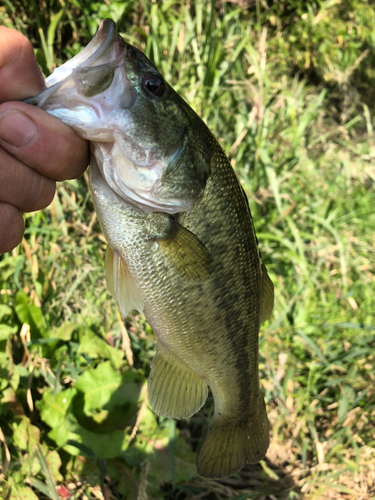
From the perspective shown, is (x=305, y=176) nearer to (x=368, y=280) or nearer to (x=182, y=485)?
(x=368, y=280)

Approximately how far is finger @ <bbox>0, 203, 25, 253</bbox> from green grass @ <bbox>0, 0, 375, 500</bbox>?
908mm

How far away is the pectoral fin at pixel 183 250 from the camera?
1.16 m

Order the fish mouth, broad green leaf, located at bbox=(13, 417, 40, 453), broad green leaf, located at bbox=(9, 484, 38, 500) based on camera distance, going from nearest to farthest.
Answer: the fish mouth < broad green leaf, located at bbox=(9, 484, 38, 500) < broad green leaf, located at bbox=(13, 417, 40, 453)

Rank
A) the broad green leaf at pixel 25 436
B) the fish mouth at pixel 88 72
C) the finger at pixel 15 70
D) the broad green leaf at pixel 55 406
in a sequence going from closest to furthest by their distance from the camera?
the fish mouth at pixel 88 72, the finger at pixel 15 70, the broad green leaf at pixel 25 436, the broad green leaf at pixel 55 406

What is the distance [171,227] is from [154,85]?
17.5 inches

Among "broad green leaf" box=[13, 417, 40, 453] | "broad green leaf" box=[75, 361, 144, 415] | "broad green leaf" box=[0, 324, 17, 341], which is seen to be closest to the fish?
"broad green leaf" box=[75, 361, 144, 415]

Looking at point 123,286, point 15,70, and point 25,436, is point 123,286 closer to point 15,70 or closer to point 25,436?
point 15,70

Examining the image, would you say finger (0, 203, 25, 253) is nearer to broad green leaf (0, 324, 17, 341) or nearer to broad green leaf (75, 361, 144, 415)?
broad green leaf (0, 324, 17, 341)

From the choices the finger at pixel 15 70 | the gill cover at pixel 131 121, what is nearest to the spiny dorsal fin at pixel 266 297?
the gill cover at pixel 131 121

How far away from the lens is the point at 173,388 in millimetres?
1435

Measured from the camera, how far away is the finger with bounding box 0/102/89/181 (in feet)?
3.16

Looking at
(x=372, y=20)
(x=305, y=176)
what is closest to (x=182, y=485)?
(x=305, y=176)

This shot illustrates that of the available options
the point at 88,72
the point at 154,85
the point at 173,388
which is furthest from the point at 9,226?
the point at 173,388

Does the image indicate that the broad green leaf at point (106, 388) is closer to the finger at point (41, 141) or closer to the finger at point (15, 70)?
the finger at point (41, 141)
